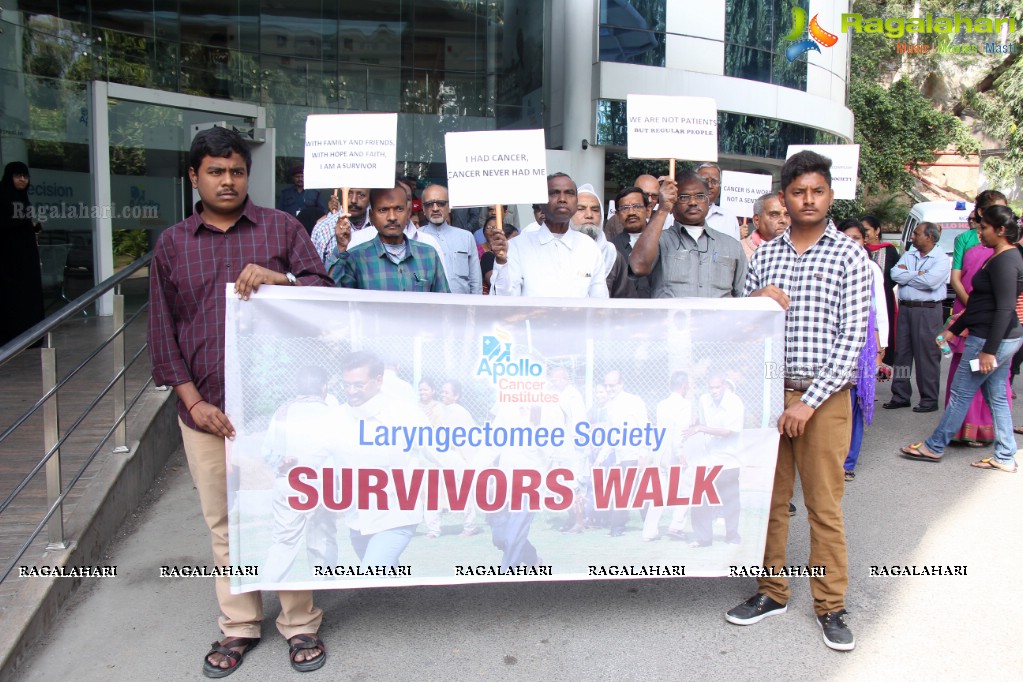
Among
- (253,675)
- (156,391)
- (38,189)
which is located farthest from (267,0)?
(253,675)

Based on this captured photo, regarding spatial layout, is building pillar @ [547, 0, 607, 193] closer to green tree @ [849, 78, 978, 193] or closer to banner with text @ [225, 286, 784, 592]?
banner with text @ [225, 286, 784, 592]

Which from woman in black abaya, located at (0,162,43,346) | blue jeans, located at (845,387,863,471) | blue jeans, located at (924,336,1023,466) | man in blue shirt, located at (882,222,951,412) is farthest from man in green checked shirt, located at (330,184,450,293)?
man in blue shirt, located at (882,222,951,412)

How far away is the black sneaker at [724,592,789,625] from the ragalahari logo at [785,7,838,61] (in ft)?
55.5

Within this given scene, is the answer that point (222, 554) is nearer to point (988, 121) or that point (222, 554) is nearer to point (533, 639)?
point (533, 639)

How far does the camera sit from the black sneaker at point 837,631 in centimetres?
354

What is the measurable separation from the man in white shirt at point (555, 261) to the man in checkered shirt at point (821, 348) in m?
0.98

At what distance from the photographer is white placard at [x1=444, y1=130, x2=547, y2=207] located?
175 inches

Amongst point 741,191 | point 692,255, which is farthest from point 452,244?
point 741,191

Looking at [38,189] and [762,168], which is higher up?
[762,168]

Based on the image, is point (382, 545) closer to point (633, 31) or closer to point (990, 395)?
point (990, 395)

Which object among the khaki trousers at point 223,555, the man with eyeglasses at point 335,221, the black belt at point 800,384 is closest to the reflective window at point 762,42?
the man with eyeglasses at point 335,221

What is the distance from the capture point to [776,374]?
3.64 metres

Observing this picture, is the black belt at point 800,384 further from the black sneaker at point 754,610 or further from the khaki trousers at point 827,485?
the black sneaker at point 754,610

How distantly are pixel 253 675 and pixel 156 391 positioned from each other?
124 inches
